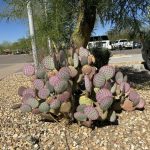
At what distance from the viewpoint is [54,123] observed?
266 inches

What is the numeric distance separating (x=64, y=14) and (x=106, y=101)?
2.95m

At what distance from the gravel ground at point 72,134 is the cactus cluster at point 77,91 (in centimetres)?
17

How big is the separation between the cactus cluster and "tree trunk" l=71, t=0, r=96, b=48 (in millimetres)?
1754

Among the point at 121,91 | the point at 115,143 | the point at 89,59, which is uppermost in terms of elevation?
the point at 89,59

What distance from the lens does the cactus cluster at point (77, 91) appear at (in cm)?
635

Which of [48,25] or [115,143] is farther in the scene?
[48,25]

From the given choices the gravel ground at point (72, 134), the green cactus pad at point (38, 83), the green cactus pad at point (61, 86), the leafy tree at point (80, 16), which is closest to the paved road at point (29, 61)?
the leafy tree at point (80, 16)

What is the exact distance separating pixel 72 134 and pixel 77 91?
95cm

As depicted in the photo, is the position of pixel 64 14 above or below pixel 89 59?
above

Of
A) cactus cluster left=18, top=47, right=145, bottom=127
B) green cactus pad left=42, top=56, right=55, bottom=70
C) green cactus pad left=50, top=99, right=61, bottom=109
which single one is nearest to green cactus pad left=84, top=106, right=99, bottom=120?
cactus cluster left=18, top=47, right=145, bottom=127

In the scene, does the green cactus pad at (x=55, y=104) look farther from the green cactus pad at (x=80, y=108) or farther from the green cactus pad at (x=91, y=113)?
the green cactus pad at (x=91, y=113)

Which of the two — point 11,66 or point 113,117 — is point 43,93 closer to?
point 113,117

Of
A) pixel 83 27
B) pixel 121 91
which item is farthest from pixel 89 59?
pixel 83 27

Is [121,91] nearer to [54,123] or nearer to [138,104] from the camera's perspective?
[138,104]
